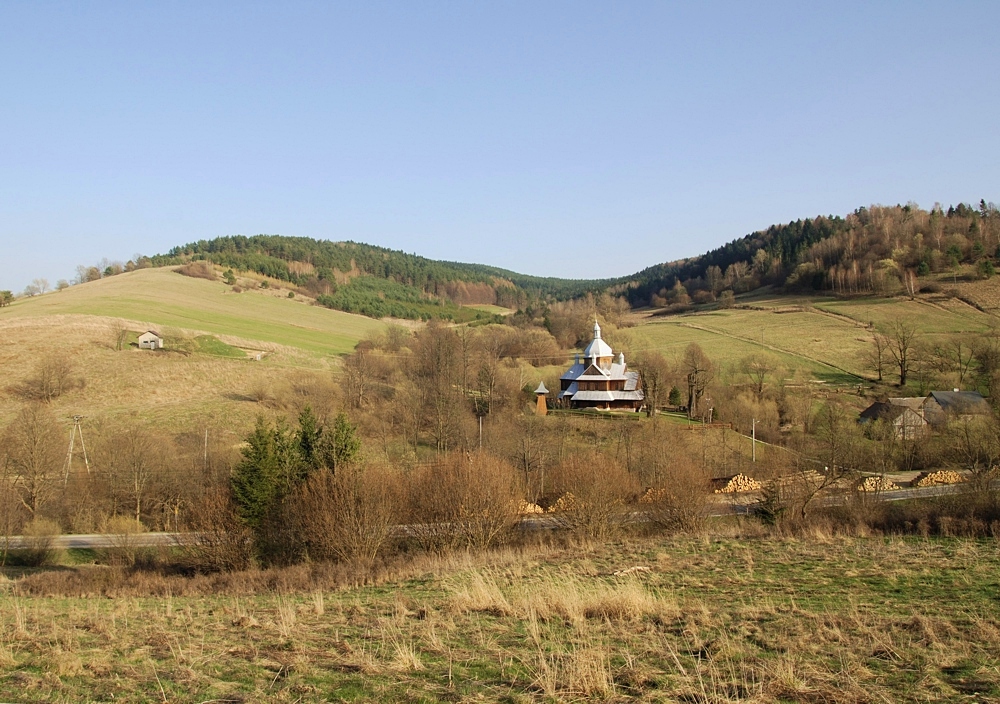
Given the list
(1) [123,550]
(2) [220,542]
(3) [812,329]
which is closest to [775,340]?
(3) [812,329]

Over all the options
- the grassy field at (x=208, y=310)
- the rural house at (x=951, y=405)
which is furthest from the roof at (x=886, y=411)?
the grassy field at (x=208, y=310)

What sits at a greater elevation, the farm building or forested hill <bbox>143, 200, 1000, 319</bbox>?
forested hill <bbox>143, 200, 1000, 319</bbox>

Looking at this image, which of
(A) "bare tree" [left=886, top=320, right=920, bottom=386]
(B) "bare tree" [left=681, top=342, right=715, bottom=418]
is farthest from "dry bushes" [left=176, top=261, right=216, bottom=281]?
(A) "bare tree" [left=886, top=320, right=920, bottom=386]

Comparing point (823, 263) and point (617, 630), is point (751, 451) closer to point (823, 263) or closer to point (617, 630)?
point (617, 630)

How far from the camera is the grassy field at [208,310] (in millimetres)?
83250

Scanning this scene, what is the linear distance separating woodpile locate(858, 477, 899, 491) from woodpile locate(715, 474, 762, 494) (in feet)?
19.9

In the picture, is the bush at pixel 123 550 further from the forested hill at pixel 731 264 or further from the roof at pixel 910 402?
the forested hill at pixel 731 264

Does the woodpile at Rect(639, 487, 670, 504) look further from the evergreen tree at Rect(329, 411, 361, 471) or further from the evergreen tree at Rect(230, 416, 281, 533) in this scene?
the evergreen tree at Rect(230, 416, 281, 533)

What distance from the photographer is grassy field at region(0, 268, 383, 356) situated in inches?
3278

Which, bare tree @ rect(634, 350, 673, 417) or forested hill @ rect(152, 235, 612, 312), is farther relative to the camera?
forested hill @ rect(152, 235, 612, 312)

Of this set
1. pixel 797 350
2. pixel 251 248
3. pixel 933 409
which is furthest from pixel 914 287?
pixel 251 248

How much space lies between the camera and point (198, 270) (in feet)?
428

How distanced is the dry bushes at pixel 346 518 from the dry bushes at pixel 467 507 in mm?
2084

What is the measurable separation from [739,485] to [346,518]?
25.8 m
